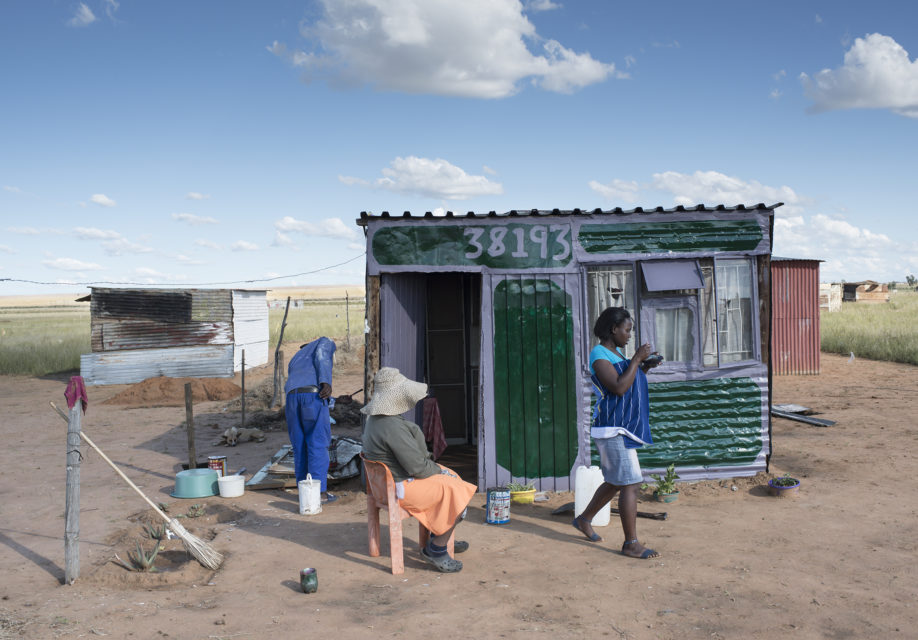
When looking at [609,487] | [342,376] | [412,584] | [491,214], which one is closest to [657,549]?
[609,487]

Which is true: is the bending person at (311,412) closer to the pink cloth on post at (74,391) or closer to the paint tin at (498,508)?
the paint tin at (498,508)

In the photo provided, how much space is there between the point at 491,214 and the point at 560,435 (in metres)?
2.49

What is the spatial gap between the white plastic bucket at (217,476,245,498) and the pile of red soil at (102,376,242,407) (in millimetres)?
8236

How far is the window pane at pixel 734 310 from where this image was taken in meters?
7.67

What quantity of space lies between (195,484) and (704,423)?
5.60m

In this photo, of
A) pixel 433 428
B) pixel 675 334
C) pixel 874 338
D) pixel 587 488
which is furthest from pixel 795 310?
pixel 587 488

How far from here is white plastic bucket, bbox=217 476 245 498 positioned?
24.0 feet

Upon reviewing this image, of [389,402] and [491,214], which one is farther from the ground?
[491,214]

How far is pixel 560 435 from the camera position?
7426mm

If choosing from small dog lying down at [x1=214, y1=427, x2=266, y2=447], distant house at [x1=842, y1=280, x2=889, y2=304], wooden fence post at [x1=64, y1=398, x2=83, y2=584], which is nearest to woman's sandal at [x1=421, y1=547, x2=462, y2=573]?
wooden fence post at [x1=64, y1=398, x2=83, y2=584]

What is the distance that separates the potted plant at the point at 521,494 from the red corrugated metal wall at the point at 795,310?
11.7 meters

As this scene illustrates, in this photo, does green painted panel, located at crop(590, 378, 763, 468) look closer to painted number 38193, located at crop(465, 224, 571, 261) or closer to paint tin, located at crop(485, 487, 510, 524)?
paint tin, located at crop(485, 487, 510, 524)

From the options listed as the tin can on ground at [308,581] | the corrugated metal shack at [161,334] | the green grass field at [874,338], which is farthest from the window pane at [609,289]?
the green grass field at [874,338]

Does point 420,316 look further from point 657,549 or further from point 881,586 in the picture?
point 881,586
